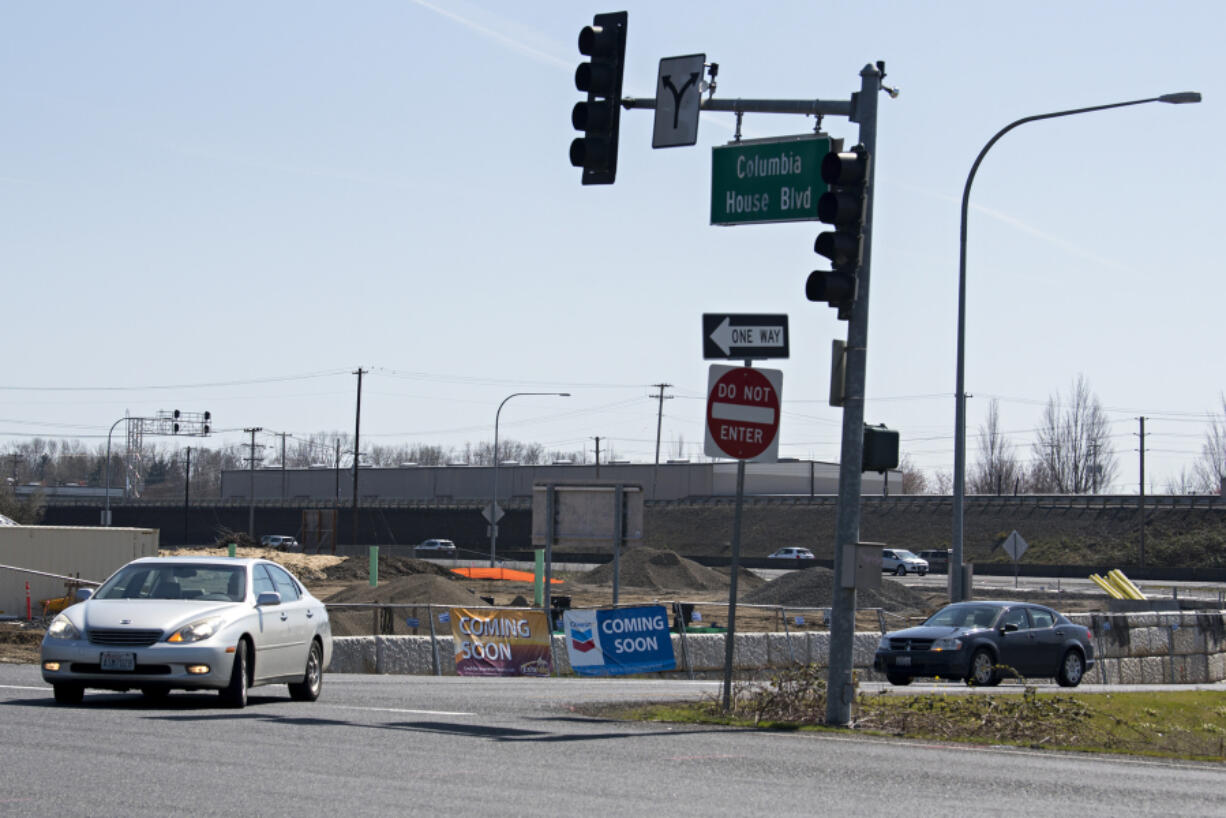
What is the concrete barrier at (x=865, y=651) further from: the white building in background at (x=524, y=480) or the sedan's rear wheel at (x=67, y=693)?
the white building in background at (x=524, y=480)

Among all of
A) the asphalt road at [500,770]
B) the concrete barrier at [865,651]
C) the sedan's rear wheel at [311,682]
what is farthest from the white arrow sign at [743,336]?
the concrete barrier at [865,651]

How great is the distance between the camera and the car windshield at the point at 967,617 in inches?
939

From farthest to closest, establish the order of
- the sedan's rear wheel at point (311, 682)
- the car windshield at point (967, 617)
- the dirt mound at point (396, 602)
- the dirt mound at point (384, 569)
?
the dirt mound at point (384, 569)
the dirt mound at point (396, 602)
the car windshield at point (967, 617)
the sedan's rear wheel at point (311, 682)

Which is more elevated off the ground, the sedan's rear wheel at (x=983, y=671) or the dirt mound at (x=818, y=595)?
the sedan's rear wheel at (x=983, y=671)

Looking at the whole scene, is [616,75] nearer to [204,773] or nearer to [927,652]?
[204,773]

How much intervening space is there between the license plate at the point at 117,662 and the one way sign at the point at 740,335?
5.74 meters

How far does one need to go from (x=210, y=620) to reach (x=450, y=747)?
3.30 m

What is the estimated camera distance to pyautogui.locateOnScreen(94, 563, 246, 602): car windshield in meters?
13.4

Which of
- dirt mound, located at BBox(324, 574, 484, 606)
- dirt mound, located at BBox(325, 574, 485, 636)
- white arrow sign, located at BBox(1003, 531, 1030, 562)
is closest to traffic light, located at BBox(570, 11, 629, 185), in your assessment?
dirt mound, located at BBox(325, 574, 485, 636)

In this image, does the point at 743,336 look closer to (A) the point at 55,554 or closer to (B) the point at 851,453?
(B) the point at 851,453

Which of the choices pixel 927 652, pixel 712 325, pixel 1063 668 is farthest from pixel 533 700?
pixel 1063 668

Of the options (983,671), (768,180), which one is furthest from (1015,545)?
(768,180)

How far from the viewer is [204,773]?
29.5ft

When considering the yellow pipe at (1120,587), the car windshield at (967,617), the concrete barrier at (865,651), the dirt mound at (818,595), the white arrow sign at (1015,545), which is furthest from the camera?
the dirt mound at (818,595)
